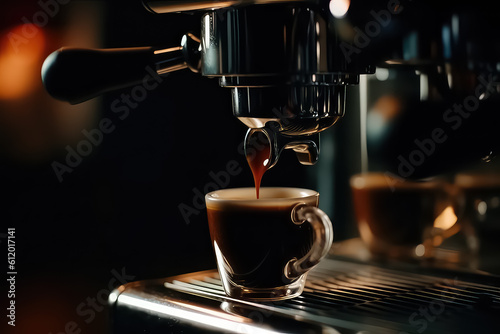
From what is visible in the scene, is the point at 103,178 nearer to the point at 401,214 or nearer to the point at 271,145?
the point at 271,145

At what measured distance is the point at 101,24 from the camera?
0.66 meters

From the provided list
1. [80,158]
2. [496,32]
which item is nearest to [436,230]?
[496,32]

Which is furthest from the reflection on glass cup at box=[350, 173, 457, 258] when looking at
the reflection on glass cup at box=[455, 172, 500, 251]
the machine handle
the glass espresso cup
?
the machine handle

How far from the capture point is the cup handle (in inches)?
21.7

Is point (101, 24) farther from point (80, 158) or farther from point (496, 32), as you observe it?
point (496, 32)

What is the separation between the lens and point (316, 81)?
0.51m

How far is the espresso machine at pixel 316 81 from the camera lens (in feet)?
1.64

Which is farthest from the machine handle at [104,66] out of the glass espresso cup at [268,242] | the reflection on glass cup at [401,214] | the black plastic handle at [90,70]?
the reflection on glass cup at [401,214]

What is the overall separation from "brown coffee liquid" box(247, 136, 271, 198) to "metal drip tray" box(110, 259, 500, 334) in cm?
11

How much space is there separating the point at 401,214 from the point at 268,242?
0.16m

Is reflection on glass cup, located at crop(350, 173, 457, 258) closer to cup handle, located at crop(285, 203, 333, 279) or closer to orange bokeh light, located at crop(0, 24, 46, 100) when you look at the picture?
cup handle, located at crop(285, 203, 333, 279)

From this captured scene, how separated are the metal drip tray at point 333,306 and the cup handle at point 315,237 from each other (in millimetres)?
26

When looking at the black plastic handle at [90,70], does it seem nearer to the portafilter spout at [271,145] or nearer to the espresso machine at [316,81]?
the espresso machine at [316,81]

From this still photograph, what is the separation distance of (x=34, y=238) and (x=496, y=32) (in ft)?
1.42
